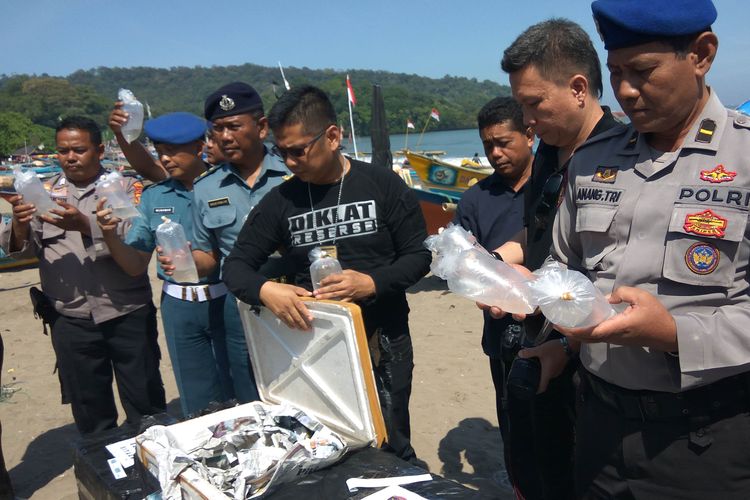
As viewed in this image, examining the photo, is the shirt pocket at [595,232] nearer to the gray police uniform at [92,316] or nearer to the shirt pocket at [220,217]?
the shirt pocket at [220,217]

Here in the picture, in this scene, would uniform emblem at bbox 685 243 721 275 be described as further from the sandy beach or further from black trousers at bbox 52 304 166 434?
black trousers at bbox 52 304 166 434

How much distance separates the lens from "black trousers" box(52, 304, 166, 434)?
337 cm

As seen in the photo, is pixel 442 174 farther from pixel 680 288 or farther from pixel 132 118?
pixel 680 288

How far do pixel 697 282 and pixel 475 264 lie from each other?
0.53 meters

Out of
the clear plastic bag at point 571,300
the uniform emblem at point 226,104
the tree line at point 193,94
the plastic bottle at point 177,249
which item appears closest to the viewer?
the clear plastic bag at point 571,300

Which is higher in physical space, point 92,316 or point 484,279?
point 484,279

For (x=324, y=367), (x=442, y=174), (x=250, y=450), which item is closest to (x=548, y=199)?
(x=324, y=367)

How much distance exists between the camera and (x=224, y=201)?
298cm

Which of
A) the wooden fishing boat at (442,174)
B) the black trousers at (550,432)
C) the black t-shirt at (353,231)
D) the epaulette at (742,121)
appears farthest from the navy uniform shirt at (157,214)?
the wooden fishing boat at (442,174)

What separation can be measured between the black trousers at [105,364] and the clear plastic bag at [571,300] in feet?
9.33

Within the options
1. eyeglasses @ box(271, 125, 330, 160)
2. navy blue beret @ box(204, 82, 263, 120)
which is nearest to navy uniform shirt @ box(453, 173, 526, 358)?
eyeglasses @ box(271, 125, 330, 160)

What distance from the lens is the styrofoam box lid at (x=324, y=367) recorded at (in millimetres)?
1977

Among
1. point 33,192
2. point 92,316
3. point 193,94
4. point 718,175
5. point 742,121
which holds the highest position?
point 193,94

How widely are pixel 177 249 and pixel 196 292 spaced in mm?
294
